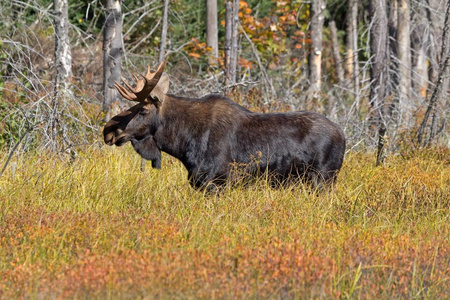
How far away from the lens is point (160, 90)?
26.7 feet

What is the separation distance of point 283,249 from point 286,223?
3.34 ft

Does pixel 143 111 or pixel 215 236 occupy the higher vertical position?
pixel 143 111

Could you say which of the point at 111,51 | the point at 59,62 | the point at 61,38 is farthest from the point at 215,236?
the point at 111,51

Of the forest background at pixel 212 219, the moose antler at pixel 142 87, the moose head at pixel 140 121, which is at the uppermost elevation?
the moose antler at pixel 142 87

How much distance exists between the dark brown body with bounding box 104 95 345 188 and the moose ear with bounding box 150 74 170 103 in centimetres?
11

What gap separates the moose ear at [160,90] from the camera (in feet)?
26.4

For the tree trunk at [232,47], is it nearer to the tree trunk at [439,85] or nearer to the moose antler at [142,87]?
the tree trunk at [439,85]

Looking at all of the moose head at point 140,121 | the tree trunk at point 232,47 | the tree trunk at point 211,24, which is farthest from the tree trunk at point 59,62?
the tree trunk at point 211,24

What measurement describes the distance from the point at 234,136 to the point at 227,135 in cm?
9

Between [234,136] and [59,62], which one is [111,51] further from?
[234,136]

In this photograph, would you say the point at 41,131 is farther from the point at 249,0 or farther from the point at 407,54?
the point at 249,0

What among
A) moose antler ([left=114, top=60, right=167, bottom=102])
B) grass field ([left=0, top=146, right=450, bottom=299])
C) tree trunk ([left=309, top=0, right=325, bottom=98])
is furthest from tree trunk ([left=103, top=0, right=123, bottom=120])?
tree trunk ([left=309, top=0, right=325, bottom=98])

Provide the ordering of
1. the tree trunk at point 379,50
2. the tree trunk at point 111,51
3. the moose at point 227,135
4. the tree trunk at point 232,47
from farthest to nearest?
1. the tree trunk at point 232,47
2. the tree trunk at point 379,50
3. the tree trunk at point 111,51
4. the moose at point 227,135

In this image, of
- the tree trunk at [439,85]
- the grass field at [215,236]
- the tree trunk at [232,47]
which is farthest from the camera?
the tree trunk at [232,47]
